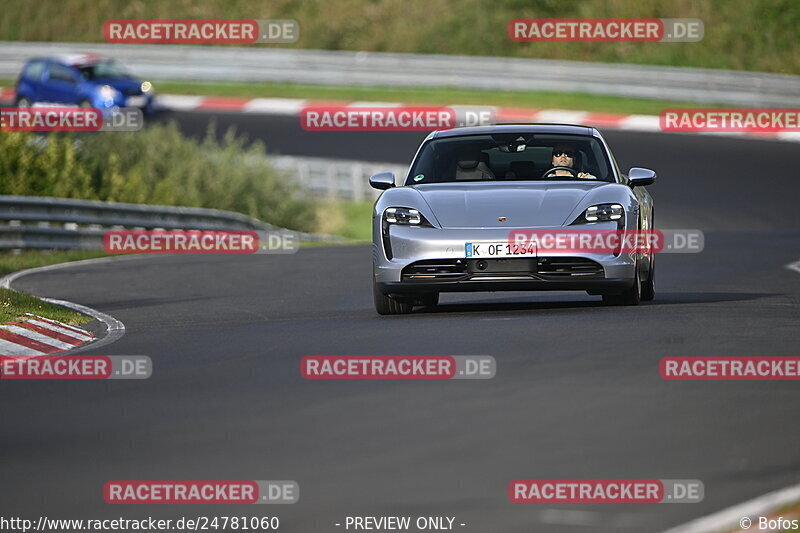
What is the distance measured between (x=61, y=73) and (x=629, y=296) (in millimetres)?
28979

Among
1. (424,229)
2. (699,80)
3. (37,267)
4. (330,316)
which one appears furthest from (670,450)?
(699,80)

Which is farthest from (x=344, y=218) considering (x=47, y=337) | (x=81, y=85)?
(x=47, y=337)

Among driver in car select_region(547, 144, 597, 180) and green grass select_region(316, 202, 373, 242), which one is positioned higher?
driver in car select_region(547, 144, 597, 180)

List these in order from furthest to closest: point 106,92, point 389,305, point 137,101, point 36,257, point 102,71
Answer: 1. point 102,71
2. point 137,101
3. point 106,92
4. point 36,257
5. point 389,305

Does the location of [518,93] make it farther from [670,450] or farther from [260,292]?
[670,450]

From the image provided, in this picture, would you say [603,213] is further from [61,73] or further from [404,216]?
[61,73]

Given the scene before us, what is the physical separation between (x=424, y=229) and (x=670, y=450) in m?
4.95

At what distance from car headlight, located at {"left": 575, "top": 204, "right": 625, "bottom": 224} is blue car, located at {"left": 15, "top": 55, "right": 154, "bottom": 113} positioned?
1097 inches

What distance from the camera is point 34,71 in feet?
130

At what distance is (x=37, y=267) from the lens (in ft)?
67.8

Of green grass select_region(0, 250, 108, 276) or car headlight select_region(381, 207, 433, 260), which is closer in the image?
car headlight select_region(381, 207, 433, 260)

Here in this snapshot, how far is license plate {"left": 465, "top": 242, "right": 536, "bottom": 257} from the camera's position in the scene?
11.3 metres

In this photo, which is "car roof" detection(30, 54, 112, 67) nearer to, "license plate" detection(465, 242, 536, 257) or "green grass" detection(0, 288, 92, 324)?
"green grass" detection(0, 288, 92, 324)

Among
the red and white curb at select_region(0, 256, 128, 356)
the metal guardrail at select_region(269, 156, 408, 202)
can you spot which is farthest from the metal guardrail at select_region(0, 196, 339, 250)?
the red and white curb at select_region(0, 256, 128, 356)
